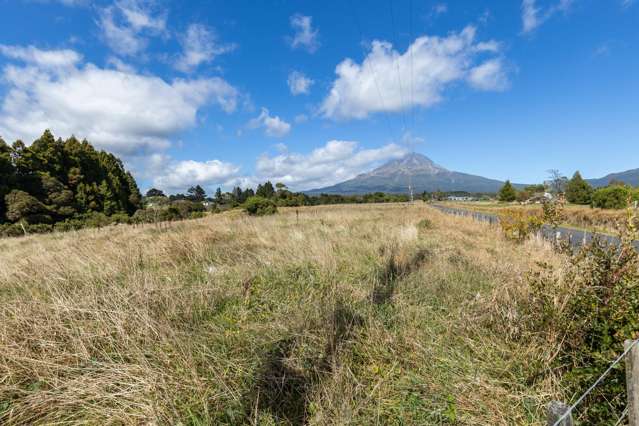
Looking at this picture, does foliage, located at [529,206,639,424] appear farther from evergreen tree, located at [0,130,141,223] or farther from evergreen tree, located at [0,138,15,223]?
evergreen tree, located at [0,138,15,223]

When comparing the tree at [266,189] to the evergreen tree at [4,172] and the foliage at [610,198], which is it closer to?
the evergreen tree at [4,172]

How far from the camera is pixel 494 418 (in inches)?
71.5

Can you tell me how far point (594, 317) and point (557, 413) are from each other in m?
1.65

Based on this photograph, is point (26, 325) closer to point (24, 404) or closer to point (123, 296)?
point (123, 296)

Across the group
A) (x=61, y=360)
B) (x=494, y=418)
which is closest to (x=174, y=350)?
(x=61, y=360)

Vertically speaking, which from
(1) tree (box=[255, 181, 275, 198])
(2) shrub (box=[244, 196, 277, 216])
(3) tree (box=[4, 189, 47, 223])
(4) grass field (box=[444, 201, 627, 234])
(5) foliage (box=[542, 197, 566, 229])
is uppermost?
(1) tree (box=[255, 181, 275, 198])

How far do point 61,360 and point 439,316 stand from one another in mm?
3795

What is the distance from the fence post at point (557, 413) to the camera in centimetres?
105

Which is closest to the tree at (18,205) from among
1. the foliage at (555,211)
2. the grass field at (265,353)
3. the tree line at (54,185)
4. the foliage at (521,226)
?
the tree line at (54,185)

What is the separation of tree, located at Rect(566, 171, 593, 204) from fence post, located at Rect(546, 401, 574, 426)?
56.4m

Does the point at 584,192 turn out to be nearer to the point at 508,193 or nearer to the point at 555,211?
the point at 508,193

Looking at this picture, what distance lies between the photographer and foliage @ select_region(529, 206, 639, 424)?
182 cm

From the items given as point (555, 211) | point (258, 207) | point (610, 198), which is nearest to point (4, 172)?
point (258, 207)

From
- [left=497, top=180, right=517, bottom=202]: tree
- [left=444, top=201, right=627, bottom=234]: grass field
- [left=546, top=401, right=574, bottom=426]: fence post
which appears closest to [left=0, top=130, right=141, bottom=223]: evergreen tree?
[left=546, top=401, right=574, bottom=426]: fence post
